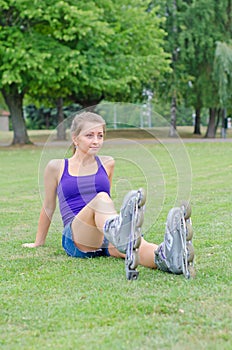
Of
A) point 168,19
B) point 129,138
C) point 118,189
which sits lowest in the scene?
point 118,189

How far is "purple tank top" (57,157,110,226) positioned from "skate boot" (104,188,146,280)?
0.60 meters

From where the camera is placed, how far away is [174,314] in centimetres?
304

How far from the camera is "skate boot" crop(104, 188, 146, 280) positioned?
11.7 ft

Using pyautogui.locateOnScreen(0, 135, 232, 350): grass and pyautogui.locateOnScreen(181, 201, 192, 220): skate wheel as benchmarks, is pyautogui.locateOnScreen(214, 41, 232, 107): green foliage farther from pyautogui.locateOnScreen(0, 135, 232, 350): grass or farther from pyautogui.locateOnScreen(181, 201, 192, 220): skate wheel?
pyautogui.locateOnScreen(181, 201, 192, 220): skate wheel

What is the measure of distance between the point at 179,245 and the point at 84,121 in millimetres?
1129

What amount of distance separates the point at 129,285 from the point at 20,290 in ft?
2.12

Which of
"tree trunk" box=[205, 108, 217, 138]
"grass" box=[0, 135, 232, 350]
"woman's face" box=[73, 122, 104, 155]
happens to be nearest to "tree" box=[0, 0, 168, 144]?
"tree trunk" box=[205, 108, 217, 138]

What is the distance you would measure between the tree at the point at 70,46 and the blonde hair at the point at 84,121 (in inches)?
612

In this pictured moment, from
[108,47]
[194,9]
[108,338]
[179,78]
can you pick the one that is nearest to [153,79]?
[179,78]

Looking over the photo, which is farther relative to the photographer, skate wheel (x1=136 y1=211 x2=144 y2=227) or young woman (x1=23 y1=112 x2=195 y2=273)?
young woman (x1=23 y1=112 x2=195 y2=273)

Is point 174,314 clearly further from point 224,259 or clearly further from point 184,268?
point 224,259

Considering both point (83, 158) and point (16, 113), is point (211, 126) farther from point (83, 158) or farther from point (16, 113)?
point (83, 158)

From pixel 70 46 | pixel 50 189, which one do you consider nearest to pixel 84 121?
pixel 50 189

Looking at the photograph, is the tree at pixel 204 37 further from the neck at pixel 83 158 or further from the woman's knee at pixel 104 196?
the woman's knee at pixel 104 196
